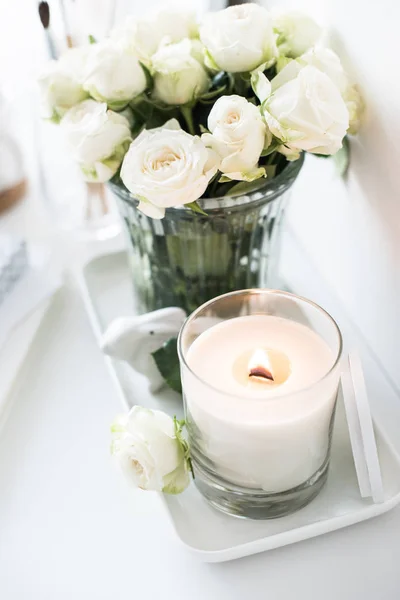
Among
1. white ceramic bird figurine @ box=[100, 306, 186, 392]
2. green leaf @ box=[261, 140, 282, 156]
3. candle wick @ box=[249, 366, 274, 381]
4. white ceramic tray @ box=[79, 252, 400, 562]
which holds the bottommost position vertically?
white ceramic tray @ box=[79, 252, 400, 562]

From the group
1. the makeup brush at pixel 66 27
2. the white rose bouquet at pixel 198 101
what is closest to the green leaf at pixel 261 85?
the white rose bouquet at pixel 198 101

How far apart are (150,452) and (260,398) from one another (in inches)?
3.5

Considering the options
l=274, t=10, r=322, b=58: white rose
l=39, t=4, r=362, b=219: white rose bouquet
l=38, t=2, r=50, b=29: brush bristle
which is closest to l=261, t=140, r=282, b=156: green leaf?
l=39, t=4, r=362, b=219: white rose bouquet

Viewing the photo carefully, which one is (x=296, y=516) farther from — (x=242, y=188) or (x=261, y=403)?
(x=242, y=188)

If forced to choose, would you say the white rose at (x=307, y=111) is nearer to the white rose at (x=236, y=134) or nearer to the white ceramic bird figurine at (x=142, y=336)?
the white rose at (x=236, y=134)

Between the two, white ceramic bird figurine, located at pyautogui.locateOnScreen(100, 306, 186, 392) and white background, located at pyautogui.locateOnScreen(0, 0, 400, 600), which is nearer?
white background, located at pyautogui.locateOnScreen(0, 0, 400, 600)

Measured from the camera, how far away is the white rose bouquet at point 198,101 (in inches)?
18.9

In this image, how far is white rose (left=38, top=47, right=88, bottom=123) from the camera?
0.56m

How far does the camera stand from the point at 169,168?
48cm

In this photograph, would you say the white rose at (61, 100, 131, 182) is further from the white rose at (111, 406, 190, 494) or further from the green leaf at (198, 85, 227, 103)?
the white rose at (111, 406, 190, 494)

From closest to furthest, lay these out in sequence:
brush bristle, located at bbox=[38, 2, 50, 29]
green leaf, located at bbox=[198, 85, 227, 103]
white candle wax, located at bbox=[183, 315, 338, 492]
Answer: white candle wax, located at bbox=[183, 315, 338, 492]
green leaf, located at bbox=[198, 85, 227, 103]
brush bristle, located at bbox=[38, 2, 50, 29]

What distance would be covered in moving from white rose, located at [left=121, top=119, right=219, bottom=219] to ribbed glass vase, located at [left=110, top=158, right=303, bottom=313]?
2.4 inches

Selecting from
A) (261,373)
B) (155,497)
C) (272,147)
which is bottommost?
(155,497)

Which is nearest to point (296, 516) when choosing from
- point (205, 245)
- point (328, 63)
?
point (205, 245)
